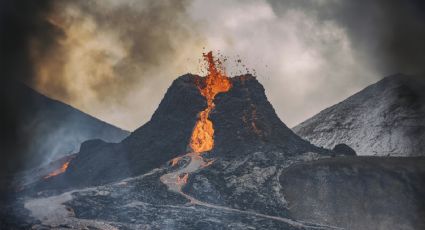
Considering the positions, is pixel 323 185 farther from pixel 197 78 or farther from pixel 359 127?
pixel 359 127

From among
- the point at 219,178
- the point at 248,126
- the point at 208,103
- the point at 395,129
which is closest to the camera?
the point at 219,178

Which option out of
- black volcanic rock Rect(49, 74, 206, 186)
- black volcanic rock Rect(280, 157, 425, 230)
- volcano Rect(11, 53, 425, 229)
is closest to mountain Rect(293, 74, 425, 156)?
volcano Rect(11, 53, 425, 229)

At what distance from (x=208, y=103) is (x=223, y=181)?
1812 inches

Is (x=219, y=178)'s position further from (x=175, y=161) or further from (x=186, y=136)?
(x=186, y=136)

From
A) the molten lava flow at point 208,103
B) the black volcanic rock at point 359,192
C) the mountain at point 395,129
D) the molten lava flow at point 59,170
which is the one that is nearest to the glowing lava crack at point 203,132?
the molten lava flow at point 208,103

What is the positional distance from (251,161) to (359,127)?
88030mm

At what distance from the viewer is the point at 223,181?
119938 mm

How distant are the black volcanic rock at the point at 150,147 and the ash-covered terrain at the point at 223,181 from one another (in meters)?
0.39

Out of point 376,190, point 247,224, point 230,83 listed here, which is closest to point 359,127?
point 230,83

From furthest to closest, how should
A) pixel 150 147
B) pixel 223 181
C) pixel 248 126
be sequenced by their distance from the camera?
pixel 150 147 < pixel 248 126 < pixel 223 181

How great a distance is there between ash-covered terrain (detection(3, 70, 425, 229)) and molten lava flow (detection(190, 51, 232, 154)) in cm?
80

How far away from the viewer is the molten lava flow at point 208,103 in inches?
5832

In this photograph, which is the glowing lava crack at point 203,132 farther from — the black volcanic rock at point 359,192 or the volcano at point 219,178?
the black volcanic rock at point 359,192

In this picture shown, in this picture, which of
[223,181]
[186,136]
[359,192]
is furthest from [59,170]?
[359,192]
